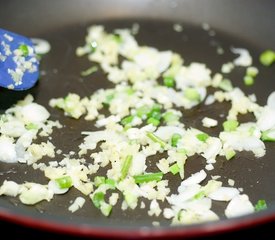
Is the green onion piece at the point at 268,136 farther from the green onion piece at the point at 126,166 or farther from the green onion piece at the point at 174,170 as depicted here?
the green onion piece at the point at 126,166

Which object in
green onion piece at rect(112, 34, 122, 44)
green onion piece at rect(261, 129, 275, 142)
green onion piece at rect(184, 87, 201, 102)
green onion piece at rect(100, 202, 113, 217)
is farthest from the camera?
green onion piece at rect(112, 34, 122, 44)

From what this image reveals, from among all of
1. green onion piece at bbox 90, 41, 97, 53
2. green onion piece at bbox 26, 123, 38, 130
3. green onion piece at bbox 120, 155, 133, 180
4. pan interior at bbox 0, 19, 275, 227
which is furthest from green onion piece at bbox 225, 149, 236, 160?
green onion piece at bbox 90, 41, 97, 53

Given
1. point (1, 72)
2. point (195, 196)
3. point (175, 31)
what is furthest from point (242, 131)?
point (1, 72)

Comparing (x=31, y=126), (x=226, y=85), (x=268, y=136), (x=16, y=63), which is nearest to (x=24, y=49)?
(x=16, y=63)

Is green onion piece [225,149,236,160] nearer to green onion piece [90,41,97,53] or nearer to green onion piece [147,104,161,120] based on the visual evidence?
green onion piece [147,104,161,120]

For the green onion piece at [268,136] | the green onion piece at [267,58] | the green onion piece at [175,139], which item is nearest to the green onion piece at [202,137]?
the green onion piece at [175,139]

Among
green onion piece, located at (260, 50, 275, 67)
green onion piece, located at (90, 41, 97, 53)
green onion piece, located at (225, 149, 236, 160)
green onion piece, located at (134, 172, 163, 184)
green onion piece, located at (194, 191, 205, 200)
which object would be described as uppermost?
green onion piece, located at (260, 50, 275, 67)

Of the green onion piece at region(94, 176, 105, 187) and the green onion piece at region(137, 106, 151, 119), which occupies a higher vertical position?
the green onion piece at region(137, 106, 151, 119)
